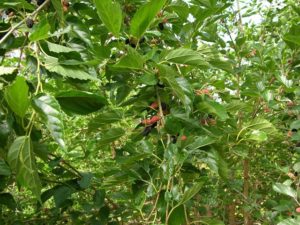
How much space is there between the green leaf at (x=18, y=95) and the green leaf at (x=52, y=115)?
18mm

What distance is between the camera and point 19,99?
23.4 inches

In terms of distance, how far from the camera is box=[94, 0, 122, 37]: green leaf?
73cm

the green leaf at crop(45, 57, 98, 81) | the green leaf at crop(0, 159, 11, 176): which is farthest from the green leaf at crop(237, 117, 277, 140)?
the green leaf at crop(0, 159, 11, 176)

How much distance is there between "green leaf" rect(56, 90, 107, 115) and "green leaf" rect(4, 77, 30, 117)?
88mm

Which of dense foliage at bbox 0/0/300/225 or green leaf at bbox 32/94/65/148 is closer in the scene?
green leaf at bbox 32/94/65/148

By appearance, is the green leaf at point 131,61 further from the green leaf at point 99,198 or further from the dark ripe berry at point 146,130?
the green leaf at point 99,198

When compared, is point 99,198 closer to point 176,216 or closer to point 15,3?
point 176,216

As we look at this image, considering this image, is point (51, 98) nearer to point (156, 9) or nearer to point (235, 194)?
point (156, 9)

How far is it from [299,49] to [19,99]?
46.5 inches

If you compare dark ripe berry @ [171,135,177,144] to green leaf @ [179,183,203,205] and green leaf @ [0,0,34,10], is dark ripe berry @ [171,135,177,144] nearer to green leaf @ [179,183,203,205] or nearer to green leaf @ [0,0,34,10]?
green leaf @ [179,183,203,205]

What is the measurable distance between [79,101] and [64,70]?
11cm

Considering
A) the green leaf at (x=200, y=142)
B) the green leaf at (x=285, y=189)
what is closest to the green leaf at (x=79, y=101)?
the green leaf at (x=200, y=142)

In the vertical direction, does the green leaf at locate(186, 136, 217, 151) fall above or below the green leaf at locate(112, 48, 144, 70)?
below

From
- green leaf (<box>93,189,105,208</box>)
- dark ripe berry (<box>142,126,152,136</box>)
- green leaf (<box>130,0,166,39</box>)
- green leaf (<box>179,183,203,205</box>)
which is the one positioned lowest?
green leaf (<box>93,189,105,208</box>)
